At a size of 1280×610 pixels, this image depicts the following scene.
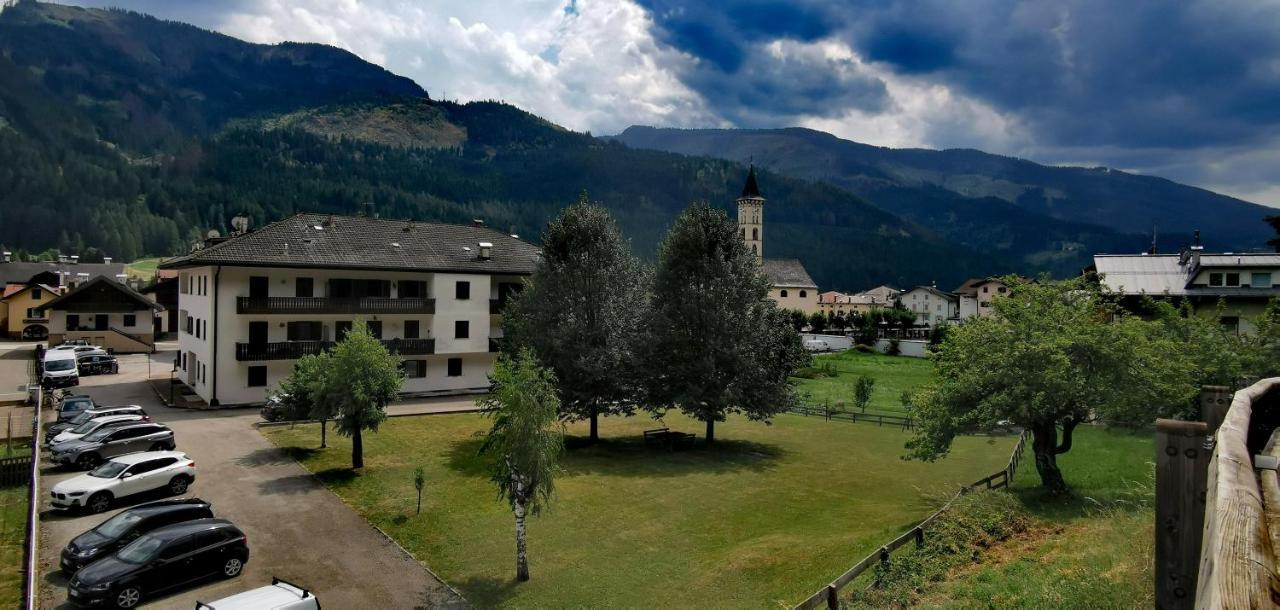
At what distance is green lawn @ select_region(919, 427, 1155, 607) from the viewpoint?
9781mm

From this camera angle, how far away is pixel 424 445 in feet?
108

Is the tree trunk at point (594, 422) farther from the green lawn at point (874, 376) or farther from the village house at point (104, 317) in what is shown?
the village house at point (104, 317)

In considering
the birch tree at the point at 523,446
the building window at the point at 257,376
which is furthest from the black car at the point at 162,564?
the building window at the point at 257,376

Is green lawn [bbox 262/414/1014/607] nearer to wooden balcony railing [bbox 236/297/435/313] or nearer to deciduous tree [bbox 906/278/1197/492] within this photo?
deciduous tree [bbox 906/278/1197/492]

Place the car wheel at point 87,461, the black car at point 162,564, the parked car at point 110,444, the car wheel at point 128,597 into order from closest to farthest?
the black car at point 162,564 → the car wheel at point 128,597 → the car wheel at point 87,461 → the parked car at point 110,444

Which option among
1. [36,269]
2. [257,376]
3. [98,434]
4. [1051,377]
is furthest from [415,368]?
[36,269]

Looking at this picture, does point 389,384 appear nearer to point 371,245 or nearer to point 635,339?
point 635,339

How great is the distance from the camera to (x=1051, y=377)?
875 inches

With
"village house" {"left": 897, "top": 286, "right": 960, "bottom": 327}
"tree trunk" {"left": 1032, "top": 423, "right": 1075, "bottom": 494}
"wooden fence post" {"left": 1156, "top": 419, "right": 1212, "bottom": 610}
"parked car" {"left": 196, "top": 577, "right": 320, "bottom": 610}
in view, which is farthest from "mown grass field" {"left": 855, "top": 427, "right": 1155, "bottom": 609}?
"village house" {"left": 897, "top": 286, "right": 960, "bottom": 327}

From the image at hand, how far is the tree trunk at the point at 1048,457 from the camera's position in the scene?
936 inches

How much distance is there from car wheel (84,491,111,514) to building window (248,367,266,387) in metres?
20.1

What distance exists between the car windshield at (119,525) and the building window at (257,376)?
80.7 feet

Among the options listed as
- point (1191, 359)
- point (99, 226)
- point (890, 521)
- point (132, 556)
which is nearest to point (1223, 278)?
point (1191, 359)

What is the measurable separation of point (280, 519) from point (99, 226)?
702 feet
